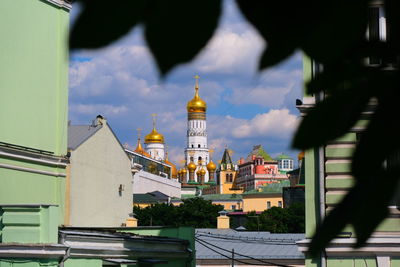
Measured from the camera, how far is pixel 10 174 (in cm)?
1415

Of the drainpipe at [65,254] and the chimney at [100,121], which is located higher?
the chimney at [100,121]

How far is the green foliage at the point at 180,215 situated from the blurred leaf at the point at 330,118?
69153mm

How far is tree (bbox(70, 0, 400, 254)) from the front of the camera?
4.06ft

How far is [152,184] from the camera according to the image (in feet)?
313

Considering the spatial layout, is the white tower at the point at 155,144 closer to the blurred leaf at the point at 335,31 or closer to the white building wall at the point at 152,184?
the white building wall at the point at 152,184

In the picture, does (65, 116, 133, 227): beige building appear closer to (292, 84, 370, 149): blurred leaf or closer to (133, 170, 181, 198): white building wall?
(292, 84, 370, 149): blurred leaf

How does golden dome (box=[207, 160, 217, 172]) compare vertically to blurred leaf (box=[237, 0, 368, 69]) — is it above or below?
above

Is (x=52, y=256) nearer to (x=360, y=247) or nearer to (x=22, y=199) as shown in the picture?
(x=22, y=199)

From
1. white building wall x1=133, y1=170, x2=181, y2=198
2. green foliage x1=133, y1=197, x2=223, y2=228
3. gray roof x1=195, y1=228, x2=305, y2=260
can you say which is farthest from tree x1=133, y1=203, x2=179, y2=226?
gray roof x1=195, y1=228, x2=305, y2=260

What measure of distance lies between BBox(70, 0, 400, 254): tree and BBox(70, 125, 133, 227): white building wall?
24.3 meters

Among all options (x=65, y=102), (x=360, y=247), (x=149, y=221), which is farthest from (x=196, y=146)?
(x=360, y=247)

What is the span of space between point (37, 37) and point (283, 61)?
11.2m

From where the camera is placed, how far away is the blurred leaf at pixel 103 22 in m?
1.20

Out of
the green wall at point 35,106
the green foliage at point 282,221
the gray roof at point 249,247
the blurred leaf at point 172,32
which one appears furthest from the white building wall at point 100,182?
the green foliage at point 282,221
